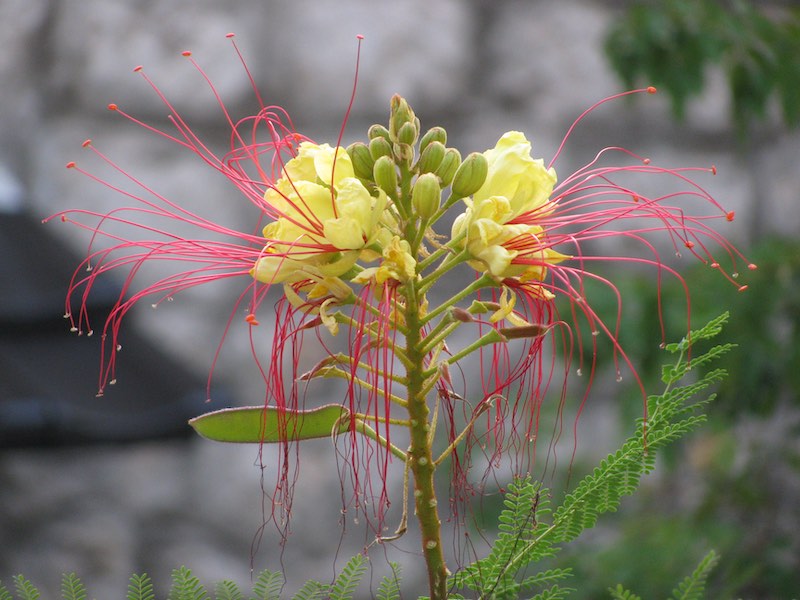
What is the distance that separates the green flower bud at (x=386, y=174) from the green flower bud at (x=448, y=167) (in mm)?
26

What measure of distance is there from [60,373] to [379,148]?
1046mm

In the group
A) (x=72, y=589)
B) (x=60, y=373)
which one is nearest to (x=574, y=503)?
(x=72, y=589)

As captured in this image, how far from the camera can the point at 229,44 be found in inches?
60.5

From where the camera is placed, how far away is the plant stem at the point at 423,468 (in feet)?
1.37

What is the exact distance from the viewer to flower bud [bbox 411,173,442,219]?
0.45 m

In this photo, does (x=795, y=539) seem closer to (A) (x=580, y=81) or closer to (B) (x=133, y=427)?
(A) (x=580, y=81)

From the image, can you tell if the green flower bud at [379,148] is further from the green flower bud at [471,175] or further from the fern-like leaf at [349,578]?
the fern-like leaf at [349,578]

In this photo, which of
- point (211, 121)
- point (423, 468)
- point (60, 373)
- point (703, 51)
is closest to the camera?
point (423, 468)

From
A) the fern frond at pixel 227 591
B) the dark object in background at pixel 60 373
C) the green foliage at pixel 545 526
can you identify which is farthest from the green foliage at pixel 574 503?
the dark object in background at pixel 60 373

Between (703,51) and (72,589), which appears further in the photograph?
(703,51)

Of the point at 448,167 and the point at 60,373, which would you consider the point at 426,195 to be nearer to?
the point at 448,167

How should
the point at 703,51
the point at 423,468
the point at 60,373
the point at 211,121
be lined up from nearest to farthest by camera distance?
the point at 423,468 < the point at 703,51 < the point at 60,373 < the point at 211,121

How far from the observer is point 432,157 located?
1.53 ft

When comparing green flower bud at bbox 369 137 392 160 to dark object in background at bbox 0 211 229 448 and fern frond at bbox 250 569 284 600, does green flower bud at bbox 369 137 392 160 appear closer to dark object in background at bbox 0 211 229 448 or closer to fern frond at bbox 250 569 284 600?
fern frond at bbox 250 569 284 600
